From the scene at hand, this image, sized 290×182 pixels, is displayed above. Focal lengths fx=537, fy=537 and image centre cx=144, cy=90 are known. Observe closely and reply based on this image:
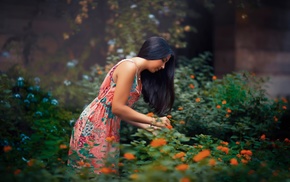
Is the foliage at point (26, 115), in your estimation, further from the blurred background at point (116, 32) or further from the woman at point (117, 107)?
the blurred background at point (116, 32)

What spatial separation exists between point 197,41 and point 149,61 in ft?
17.0

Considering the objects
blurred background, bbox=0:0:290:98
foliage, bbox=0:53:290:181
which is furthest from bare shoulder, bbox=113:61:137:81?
blurred background, bbox=0:0:290:98

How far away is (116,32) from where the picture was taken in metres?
7.13

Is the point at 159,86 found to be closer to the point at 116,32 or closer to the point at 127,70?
the point at 127,70

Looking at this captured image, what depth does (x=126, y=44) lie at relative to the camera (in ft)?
21.7

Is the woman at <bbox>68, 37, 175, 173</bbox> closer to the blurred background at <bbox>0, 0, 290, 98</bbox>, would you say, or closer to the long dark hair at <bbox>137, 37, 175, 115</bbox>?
the long dark hair at <bbox>137, 37, 175, 115</bbox>

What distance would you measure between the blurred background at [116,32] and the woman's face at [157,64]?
3.14m

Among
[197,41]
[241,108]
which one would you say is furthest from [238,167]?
[197,41]

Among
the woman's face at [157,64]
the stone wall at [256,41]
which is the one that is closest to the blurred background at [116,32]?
the stone wall at [256,41]

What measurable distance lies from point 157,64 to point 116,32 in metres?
3.83

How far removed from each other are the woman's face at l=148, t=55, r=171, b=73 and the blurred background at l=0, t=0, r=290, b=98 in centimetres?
314

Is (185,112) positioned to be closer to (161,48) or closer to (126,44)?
(161,48)

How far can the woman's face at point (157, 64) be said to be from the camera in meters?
3.36

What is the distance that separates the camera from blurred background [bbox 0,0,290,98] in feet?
22.9
